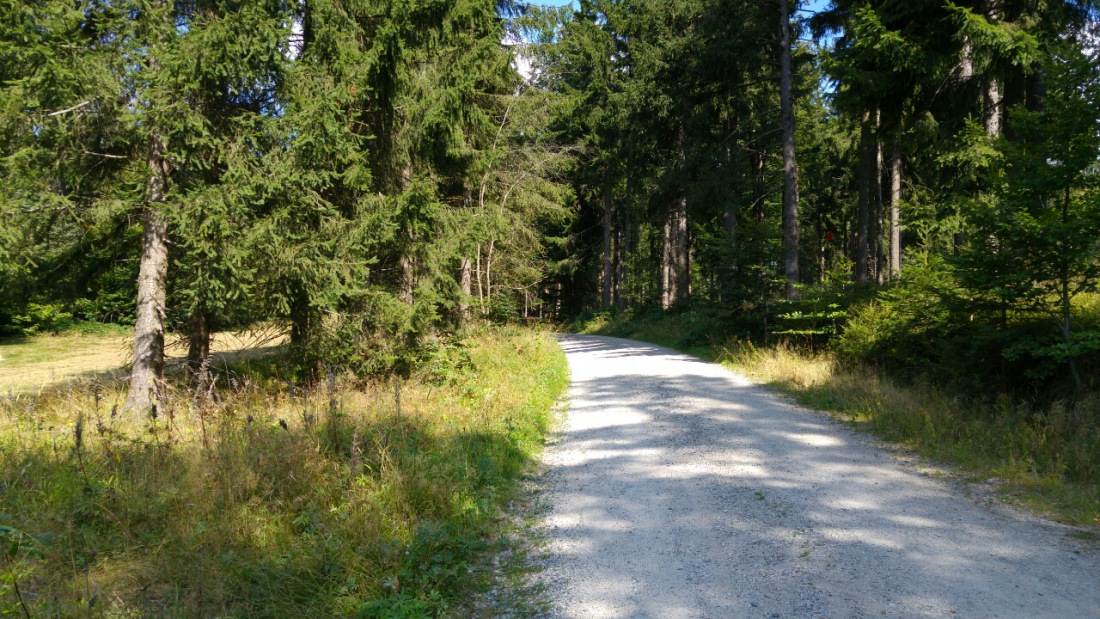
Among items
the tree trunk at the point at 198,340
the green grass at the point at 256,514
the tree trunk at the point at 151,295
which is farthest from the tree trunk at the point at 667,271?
the tree trunk at the point at 151,295

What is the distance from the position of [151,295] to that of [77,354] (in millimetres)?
17627

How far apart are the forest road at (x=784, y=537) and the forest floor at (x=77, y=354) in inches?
268

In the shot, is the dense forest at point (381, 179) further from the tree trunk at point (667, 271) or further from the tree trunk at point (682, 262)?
the tree trunk at point (667, 271)

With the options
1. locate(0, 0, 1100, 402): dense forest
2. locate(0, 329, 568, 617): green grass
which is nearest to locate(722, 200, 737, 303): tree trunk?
locate(0, 0, 1100, 402): dense forest

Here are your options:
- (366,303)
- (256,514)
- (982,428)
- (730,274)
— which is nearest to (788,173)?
(730,274)

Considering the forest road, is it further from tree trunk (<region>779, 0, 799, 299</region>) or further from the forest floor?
tree trunk (<region>779, 0, 799, 299</region>)

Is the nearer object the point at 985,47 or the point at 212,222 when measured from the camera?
the point at 212,222

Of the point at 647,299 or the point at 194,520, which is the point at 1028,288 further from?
the point at 647,299

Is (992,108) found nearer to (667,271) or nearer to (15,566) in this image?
(15,566)

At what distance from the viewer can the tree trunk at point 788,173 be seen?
1441 cm

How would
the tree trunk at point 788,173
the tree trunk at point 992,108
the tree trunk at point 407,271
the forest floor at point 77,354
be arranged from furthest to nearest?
the tree trunk at point 788,173, the tree trunk at point 992,108, the forest floor at point 77,354, the tree trunk at point 407,271

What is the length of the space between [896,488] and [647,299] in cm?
2655

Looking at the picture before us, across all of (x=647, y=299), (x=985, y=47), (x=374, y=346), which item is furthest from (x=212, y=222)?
(x=647, y=299)

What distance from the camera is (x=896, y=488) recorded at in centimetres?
488
